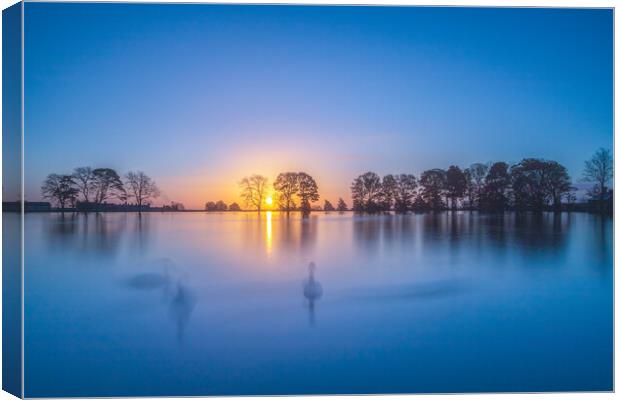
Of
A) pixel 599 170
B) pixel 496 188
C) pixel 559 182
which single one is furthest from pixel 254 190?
pixel 599 170

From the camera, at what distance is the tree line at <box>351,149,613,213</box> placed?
16.9 feet

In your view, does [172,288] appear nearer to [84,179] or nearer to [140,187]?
[140,187]

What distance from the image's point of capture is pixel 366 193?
17.2 ft

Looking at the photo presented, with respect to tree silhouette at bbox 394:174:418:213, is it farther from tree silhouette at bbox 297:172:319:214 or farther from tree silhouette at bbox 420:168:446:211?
tree silhouette at bbox 297:172:319:214

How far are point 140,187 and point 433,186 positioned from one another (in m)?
3.07

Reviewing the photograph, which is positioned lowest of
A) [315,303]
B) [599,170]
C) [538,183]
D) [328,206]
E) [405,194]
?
[315,303]

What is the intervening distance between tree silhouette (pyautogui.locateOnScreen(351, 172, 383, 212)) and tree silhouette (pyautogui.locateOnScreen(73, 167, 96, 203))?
2.59 m

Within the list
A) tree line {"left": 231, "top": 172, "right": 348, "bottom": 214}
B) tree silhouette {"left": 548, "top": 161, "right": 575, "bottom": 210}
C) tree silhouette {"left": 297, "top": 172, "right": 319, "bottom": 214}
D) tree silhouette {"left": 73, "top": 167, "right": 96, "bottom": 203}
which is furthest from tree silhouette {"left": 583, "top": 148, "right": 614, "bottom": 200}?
tree silhouette {"left": 73, "top": 167, "right": 96, "bottom": 203}

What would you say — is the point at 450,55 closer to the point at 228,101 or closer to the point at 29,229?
the point at 228,101

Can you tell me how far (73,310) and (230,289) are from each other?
4.85ft

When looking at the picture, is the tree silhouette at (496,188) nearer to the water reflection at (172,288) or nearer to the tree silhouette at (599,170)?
the tree silhouette at (599,170)

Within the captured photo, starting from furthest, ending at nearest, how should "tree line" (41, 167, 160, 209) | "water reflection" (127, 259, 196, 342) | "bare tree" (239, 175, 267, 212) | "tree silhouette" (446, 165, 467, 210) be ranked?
"tree silhouette" (446, 165, 467, 210) < "bare tree" (239, 175, 267, 212) < "tree line" (41, 167, 160, 209) < "water reflection" (127, 259, 196, 342)

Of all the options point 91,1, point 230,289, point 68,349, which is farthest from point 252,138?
point 68,349

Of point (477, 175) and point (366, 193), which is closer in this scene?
point (366, 193)
